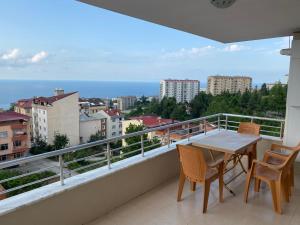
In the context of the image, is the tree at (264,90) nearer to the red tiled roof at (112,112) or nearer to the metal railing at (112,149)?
the metal railing at (112,149)

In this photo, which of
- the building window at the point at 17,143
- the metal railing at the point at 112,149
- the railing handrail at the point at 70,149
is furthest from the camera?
the building window at the point at 17,143

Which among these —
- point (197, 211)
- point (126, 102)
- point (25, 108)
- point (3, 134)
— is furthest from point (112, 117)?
point (197, 211)

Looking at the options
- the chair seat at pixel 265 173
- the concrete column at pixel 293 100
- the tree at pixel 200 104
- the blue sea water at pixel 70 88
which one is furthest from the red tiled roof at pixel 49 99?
the concrete column at pixel 293 100

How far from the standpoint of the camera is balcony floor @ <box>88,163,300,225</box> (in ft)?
7.61

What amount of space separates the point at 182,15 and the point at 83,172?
2.06 metres

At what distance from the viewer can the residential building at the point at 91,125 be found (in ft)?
10.4

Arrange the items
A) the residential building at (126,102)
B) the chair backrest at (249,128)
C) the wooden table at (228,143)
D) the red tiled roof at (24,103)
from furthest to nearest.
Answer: the residential building at (126,102) → the chair backrest at (249,128) → the red tiled roof at (24,103) → the wooden table at (228,143)

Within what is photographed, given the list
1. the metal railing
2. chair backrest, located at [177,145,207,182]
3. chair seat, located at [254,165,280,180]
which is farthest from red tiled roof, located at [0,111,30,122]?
chair seat, located at [254,165,280,180]

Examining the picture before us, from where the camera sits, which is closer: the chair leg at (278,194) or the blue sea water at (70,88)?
the chair leg at (278,194)

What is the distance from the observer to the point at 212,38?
374cm

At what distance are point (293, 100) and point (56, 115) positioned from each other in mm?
3646

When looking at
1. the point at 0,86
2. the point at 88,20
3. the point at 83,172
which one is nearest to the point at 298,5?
the point at 83,172

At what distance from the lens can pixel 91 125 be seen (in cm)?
354

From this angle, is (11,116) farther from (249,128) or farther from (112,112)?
(249,128)
